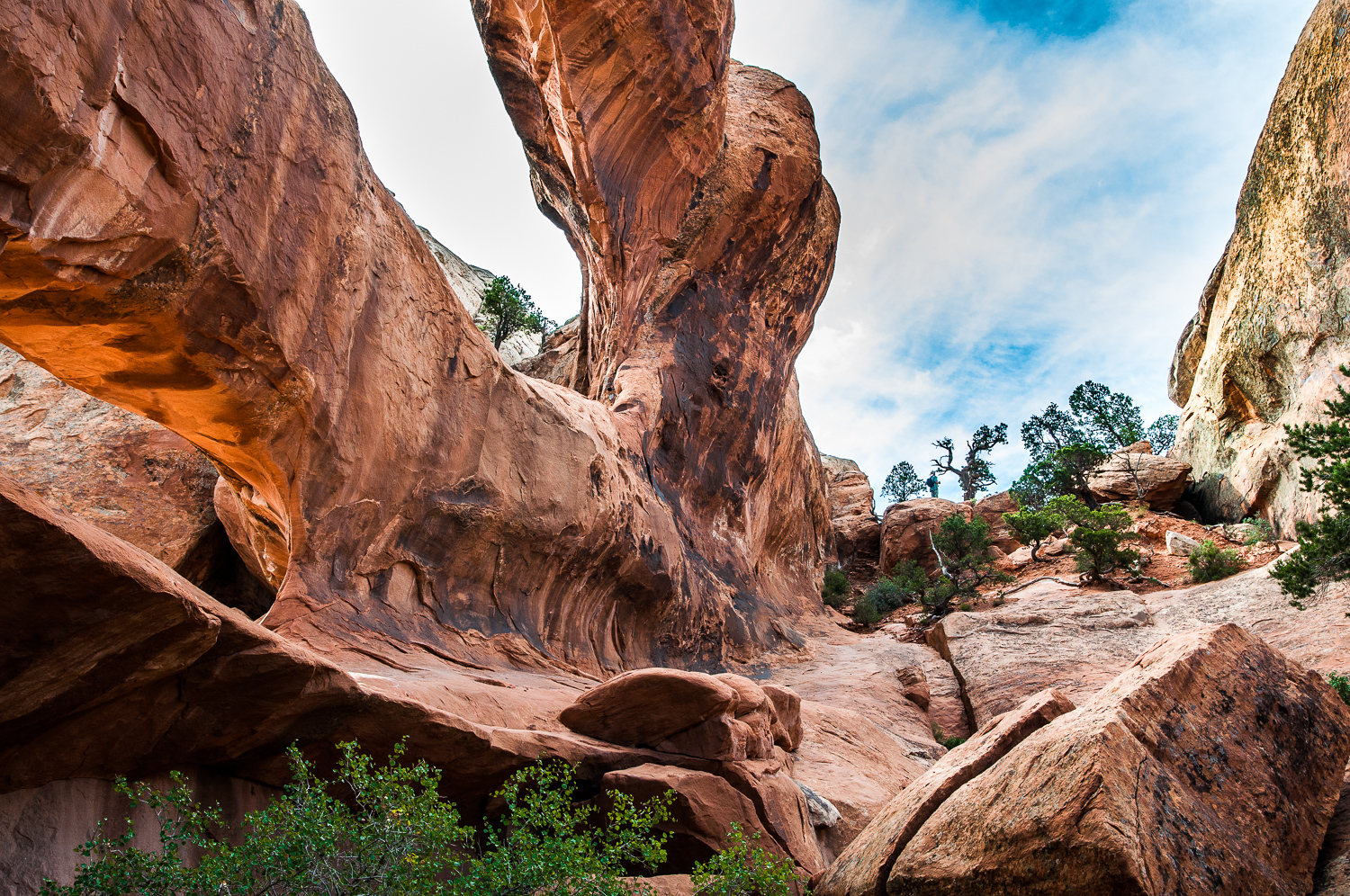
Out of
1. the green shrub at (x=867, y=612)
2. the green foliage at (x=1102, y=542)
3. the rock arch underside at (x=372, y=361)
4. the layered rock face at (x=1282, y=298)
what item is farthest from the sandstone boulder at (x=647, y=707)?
the green shrub at (x=867, y=612)

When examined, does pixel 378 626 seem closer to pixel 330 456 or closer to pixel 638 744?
pixel 330 456

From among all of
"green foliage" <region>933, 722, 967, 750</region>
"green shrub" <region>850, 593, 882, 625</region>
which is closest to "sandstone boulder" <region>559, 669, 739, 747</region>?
"green foliage" <region>933, 722, 967, 750</region>

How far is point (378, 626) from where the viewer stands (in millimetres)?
9070

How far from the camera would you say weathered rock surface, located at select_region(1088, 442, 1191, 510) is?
3088 cm

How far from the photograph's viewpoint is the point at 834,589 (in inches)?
1168

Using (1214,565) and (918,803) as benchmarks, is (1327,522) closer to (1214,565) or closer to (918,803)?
(918,803)

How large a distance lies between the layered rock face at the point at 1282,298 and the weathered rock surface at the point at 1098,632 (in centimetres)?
592

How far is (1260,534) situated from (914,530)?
13441 mm

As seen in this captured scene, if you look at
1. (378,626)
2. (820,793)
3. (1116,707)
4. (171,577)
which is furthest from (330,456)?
(1116,707)

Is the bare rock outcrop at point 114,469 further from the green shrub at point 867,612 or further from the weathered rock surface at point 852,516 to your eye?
the weathered rock surface at point 852,516

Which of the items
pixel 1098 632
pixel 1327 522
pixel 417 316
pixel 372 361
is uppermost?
pixel 1327 522

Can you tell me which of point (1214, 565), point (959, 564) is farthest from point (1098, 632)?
point (959, 564)

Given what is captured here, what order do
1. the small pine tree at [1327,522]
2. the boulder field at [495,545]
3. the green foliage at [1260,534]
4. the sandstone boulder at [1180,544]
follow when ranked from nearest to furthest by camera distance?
the boulder field at [495,545]
the small pine tree at [1327,522]
the green foliage at [1260,534]
the sandstone boulder at [1180,544]

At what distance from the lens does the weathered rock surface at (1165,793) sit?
14.1ft
